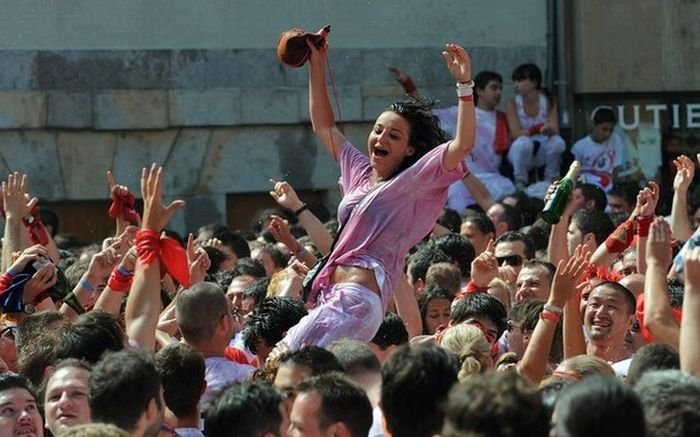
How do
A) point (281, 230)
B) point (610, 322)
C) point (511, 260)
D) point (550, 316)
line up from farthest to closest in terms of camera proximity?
point (511, 260), point (281, 230), point (610, 322), point (550, 316)

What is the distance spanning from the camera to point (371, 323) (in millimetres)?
7832

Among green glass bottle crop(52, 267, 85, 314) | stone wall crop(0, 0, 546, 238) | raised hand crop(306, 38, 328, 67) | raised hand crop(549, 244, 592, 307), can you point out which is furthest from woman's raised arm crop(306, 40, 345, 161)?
stone wall crop(0, 0, 546, 238)

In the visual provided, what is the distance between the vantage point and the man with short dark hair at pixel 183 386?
22.5ft

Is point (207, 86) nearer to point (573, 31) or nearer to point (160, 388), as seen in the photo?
point (573, 31)

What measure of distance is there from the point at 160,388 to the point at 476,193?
30.5 feet

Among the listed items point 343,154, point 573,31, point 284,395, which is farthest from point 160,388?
point 573,31

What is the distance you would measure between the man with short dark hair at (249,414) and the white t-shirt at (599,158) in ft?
35.0

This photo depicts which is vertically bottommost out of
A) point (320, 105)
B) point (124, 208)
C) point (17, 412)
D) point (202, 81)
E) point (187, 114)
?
point (17, 412)

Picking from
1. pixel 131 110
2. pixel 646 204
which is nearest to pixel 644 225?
pixel 646 204

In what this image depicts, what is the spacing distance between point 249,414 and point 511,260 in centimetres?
551

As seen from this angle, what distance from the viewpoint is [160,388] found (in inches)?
242

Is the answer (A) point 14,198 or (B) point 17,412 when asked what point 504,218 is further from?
(B) point 17,412

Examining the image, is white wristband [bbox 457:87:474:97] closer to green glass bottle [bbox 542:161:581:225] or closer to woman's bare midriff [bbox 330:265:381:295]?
woman's bare midriff [bbox 330:265:381:295]

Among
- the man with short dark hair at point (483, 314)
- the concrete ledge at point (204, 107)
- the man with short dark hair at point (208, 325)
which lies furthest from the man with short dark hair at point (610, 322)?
the concrete ledge at point (204, 107)
